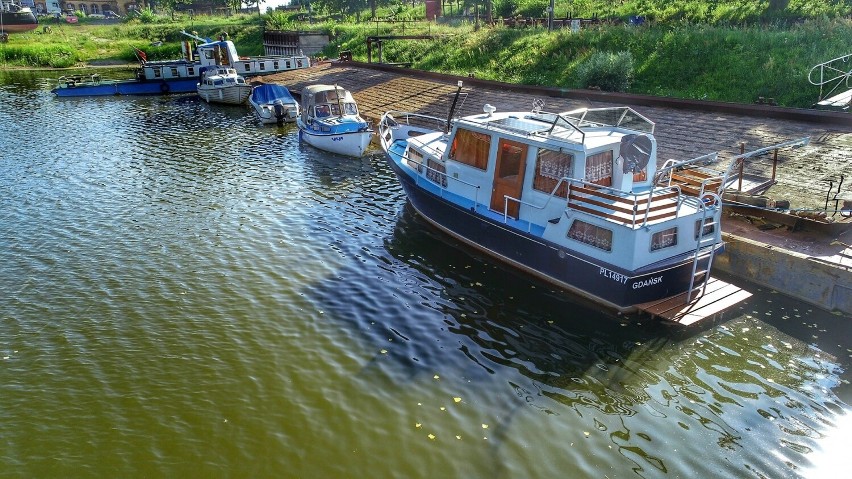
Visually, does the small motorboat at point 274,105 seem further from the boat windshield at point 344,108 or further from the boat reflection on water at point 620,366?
the boat reflection on water at point 620,366

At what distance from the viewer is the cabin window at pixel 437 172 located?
17.1 m

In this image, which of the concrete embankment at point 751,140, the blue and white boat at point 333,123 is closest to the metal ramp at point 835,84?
the concrete embankment at point 751,140

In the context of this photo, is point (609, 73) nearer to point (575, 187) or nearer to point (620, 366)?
point (575, 187)

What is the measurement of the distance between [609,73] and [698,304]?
18.2 metres

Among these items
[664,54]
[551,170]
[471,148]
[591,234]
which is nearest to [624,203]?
[591,234]

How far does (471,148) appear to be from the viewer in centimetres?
1602

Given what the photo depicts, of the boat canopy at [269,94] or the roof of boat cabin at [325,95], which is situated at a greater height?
the roof of boat cabin at [325,95]

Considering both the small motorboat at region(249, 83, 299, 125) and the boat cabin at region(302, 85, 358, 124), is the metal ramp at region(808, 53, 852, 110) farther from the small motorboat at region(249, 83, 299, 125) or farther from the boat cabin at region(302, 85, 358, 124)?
the small motorboat at region(249, 83, 299, 125)

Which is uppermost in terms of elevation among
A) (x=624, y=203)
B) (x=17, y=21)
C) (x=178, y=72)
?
(x=17, y=21)

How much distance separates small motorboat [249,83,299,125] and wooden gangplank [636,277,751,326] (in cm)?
2395

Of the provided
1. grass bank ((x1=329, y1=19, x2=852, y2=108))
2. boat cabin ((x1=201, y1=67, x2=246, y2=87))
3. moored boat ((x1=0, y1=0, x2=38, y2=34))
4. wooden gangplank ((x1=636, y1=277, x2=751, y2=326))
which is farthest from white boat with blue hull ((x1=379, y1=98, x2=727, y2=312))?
moored boat ((x1=0, y1=0, x2=38, y2=34))

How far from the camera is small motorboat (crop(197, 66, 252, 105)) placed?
132 ft

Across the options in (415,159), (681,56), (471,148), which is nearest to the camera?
(471,148)

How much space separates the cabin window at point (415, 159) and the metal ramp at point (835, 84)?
1366cm
